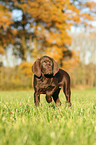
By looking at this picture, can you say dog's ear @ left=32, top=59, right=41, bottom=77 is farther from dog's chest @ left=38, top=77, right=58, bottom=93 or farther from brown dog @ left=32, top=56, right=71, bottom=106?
dog's chest @ left=38, top=77, right=58, bottom=93

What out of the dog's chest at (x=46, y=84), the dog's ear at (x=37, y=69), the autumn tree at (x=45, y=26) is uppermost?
the autumn tree at (x=45, y=26)

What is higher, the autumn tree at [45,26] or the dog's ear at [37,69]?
the autumn tree at [45,26]

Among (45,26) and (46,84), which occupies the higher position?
(45,26)

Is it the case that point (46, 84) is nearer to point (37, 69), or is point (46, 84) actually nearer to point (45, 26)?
point (37, 69)

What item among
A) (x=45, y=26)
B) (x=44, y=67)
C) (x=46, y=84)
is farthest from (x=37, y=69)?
(x=45, y=26)

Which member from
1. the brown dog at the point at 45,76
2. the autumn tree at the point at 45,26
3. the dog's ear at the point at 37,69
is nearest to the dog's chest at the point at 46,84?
the brown dog at the point at 45,76

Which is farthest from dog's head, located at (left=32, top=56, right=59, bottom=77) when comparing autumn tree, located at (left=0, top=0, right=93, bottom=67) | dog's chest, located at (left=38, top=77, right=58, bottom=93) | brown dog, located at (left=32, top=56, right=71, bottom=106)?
autumn tree, located at (left=0, top=0, right=93, bottom=67)

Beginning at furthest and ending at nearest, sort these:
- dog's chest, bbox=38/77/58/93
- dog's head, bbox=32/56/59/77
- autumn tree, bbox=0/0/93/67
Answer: autumn tree, bbox=0/0/93/67
dog's chest, bbox=38/77/58/93
dog's head, bbox=32/56/59/77

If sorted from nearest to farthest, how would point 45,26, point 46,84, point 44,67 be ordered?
point 44,67, point 46,84, point 45,26

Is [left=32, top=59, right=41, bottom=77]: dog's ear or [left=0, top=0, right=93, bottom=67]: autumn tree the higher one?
[left=0, top=0, right=93, bottom=67]: autumn tree

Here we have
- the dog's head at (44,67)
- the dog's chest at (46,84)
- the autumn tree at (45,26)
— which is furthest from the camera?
the autumn tree at (45,26)

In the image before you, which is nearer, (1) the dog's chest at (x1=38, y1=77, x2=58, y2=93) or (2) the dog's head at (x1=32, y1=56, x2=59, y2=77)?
(2) the dog's head at (x1=32, y1=56, x2=59, y2=77)

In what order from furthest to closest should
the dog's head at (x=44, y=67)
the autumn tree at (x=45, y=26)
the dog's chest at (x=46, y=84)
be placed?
the autumn tree at (x=45, y=26) → the dog's chest at (x=46, y=84) → the dog's head at (x=44, y=67)

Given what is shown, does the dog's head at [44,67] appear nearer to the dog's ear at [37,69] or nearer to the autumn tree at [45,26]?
the dog's ear at [37,69]
